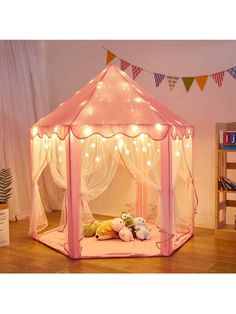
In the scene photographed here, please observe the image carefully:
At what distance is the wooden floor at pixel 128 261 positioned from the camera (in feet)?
10.5

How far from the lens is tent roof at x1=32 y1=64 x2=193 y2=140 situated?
3562mm

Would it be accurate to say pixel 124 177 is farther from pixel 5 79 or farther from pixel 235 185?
pixel 5 79

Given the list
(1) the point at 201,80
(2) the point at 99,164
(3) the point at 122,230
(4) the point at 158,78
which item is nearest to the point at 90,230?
(3) the point at 122,230

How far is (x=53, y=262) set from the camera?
11.3 feet

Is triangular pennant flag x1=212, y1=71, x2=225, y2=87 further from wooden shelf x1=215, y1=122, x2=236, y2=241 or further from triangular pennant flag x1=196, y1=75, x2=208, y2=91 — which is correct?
wooden shelf x1=215, y1=122, x2=236, y2=241

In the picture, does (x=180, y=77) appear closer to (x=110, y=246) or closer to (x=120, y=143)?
(x=120, y=143)

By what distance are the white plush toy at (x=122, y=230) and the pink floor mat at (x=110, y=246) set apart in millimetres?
48

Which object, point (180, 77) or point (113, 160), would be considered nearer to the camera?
point (113, 160)

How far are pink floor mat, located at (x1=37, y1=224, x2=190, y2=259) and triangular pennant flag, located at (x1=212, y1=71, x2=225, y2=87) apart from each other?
72.5 inches

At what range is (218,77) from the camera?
4.54m

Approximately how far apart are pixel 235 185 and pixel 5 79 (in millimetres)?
3246

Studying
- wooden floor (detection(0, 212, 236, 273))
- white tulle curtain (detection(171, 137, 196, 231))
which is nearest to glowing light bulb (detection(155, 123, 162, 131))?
white tulle curtain (detection(171, 137, 196, 231))

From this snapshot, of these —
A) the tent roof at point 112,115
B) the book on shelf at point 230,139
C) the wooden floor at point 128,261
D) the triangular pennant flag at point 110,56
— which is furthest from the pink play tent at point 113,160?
the triangular pennant flag at point 110,56
